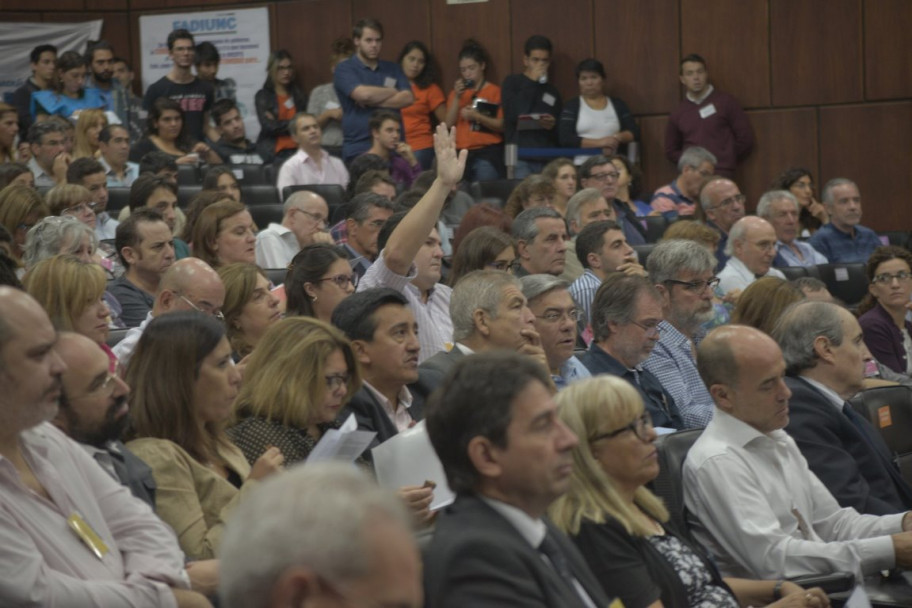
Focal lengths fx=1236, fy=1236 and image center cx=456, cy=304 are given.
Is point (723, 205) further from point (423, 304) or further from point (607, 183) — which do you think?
point (423, 304)

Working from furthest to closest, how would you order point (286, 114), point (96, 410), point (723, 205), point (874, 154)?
point (286, 114), point (874, 154), point (723, 205), point (96, 410)

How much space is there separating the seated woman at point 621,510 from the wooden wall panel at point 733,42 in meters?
7.17

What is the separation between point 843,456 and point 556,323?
0.97 m

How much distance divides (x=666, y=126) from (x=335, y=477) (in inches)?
342

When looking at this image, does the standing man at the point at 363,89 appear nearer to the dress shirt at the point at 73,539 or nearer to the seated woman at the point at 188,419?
the seated woman at the point at 188,419

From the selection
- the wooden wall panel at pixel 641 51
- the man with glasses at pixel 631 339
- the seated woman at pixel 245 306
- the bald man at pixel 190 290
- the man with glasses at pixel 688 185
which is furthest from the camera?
the wooden wall panel at pixel 641 51

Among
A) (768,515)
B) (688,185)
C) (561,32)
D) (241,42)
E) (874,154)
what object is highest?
(241,42)

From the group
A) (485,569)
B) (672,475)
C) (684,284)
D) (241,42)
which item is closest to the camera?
(485,569)

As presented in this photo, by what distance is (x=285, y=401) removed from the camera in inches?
112

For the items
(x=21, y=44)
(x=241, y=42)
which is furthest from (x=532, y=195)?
(x=21, y=44)

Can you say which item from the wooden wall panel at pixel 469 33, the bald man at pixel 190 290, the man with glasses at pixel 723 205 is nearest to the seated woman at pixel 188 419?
the bald man at pixel 190 290

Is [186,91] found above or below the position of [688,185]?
above

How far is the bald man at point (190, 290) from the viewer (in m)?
3.65

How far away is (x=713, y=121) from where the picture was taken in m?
9.20
